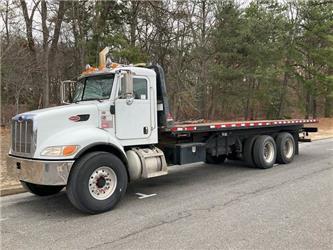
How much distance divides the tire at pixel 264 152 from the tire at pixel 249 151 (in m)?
0.09

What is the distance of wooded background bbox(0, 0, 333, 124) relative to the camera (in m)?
18.3

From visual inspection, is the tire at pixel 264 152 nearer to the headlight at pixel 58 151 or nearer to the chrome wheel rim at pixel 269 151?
the chrome wheel rim at pixel 269 151

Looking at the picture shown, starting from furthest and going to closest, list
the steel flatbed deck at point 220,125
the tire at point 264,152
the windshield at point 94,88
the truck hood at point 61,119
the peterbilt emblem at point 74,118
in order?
1. the tire at point 264,152
2. the steel flatbed deck at point 220,125
3. the windshield at point 94,88
4. the peterbilt emblem at point 74,118
5. the truck hood at point 61,119

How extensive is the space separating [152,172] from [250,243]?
2.88 m

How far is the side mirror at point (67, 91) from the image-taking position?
7.82m

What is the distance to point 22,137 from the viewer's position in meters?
6.18

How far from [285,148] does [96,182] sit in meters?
6.64

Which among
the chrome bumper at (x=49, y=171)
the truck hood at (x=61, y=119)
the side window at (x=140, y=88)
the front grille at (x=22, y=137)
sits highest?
the side window at (x=140, y=88)

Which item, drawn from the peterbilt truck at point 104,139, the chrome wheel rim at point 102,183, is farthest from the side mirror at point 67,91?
the chrome wheel rim at point 102,183

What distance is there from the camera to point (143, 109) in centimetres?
714

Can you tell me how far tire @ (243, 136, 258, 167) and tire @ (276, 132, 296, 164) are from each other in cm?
101

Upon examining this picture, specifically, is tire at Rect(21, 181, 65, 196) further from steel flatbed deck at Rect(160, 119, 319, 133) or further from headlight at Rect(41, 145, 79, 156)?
steel flatbed deck at Rect(160, 119, 319, 133)

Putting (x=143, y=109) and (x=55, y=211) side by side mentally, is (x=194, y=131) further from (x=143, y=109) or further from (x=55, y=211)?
(x=55, y=211)

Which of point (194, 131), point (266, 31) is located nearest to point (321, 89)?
point (266, 31)
